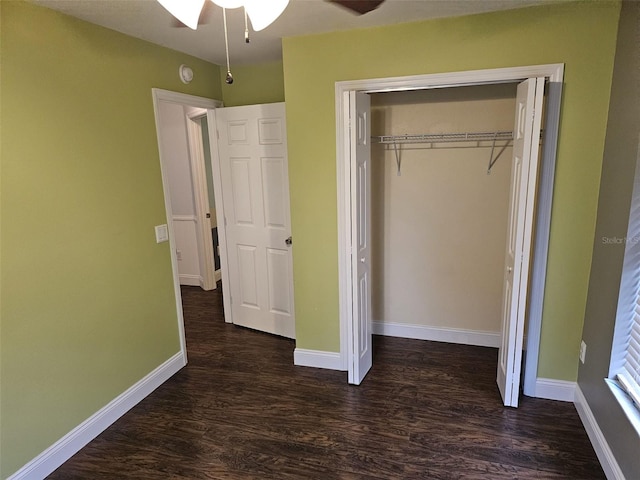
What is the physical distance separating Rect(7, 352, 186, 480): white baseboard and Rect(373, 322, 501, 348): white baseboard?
1.83 m

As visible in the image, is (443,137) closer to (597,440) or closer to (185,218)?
(597,440)

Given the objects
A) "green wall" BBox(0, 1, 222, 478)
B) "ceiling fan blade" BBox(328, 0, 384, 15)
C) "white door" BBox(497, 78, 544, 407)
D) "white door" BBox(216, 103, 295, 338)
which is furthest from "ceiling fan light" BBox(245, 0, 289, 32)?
"white door" BBox(216, 103, 295, 338)

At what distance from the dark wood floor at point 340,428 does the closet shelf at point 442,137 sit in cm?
174

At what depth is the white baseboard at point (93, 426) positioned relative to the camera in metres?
2.12

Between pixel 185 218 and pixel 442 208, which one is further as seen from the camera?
pixel 185 218

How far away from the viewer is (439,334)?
11.6ft

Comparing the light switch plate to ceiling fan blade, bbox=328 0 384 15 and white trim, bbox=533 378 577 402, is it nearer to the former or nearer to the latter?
ceiling fan blade, bbox=328 0 384 15

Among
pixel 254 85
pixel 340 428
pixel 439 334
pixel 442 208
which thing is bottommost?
pixel 340 428

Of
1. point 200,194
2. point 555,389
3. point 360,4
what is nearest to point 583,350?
point 555,389

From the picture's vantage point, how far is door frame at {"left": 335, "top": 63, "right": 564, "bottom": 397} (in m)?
2.34

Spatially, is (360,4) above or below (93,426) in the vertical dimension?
above

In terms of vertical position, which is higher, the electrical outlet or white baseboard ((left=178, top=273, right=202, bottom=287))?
the electrical outlet

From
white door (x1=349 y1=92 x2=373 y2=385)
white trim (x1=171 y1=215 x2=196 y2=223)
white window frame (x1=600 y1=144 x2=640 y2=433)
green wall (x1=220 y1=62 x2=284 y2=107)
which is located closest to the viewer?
white window frame (x1=600 y1=144 x2=640 y2=433)

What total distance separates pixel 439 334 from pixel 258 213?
6.35 ft
